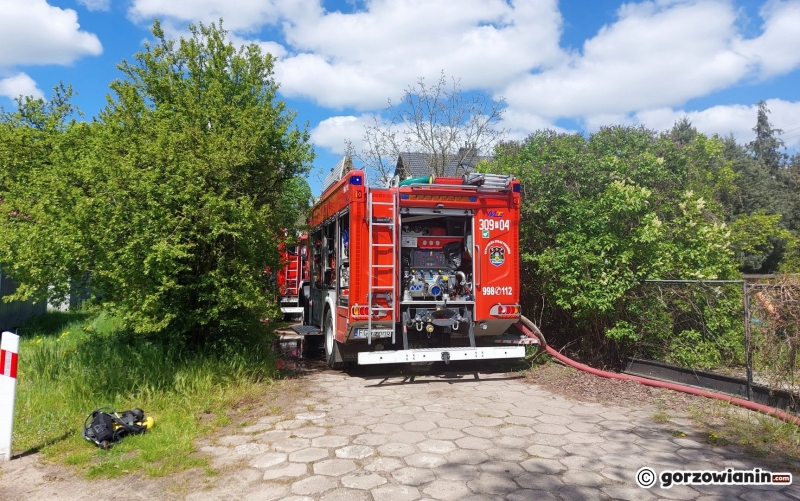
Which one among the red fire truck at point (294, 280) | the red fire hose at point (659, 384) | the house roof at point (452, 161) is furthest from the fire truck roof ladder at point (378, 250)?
the house roof at point (452, 161)

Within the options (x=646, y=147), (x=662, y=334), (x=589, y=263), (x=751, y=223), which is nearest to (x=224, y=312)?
(x=589, y=263)

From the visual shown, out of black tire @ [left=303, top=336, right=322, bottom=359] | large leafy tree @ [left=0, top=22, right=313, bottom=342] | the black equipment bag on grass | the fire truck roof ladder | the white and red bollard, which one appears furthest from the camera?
black tire @ [left=303, top=336, right=322, bottom=359]

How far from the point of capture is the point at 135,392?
6.70 meters

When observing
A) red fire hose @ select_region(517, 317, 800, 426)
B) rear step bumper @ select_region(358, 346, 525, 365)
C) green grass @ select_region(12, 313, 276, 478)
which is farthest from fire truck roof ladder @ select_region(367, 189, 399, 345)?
red fire hose @ select_region(517, 317, 800, 426)

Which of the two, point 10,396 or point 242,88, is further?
point 242,88

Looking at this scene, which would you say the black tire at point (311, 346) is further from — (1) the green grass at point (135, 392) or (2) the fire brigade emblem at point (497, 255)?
(2) the fire brigade emblem at point (497, 255)

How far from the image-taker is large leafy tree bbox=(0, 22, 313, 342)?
6691 millimetres

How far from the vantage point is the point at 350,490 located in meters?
4.06

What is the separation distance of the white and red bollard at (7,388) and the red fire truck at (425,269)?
13.0 ft

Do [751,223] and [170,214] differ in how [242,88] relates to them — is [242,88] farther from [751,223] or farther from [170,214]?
[751,223]

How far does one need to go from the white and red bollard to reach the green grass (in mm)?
268

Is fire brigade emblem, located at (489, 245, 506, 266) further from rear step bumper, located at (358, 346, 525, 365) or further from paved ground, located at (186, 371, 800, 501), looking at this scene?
paved ground, located at (186, 371, 800, 501)

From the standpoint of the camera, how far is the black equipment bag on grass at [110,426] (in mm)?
5160

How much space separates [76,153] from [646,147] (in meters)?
9.88
